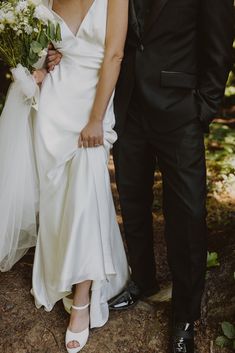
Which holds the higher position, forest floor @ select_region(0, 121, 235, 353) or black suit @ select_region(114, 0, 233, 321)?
black suit @ select_region(114, 0, 233, 321)

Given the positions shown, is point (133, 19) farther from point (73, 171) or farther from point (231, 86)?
point (231, 86)

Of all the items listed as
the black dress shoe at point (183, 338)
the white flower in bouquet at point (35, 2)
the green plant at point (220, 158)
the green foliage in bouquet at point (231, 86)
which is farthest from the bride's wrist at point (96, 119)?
the green foliage in bouquet at point (231, 86)

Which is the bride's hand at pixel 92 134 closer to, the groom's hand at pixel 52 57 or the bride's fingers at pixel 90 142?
the bride's fingers at pixel 90 142

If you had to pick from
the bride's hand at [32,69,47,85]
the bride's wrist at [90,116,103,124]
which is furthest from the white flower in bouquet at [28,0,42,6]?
the bride's wrist at [90,116,103,124]

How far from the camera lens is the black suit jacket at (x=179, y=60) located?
2512mm

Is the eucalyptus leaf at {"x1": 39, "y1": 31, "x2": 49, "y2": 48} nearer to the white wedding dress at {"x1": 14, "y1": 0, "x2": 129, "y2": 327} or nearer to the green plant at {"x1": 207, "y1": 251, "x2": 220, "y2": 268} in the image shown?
the white wedding dress at {"x1": 14, "y1": 0, "x2": 129, "y2": 327}

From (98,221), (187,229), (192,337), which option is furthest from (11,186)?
(192,337)

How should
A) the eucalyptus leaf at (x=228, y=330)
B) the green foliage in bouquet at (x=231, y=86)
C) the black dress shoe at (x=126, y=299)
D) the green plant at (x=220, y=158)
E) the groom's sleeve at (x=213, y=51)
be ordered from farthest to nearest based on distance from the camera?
1. the green foliage in bouquet at (x=231, y=86)
2. the green plant at (x=220, y=158)
3. the black dress shoe at (x=126, y=299)
4. the eucalyptus leaf at (x=228, y=330)
5. the groom's sleeve at (x=213, y=51)

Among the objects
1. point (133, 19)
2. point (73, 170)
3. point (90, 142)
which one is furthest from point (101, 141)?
point (133, 19)

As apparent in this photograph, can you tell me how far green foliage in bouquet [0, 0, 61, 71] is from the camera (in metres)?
2.55

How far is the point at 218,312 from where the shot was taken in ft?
10.0

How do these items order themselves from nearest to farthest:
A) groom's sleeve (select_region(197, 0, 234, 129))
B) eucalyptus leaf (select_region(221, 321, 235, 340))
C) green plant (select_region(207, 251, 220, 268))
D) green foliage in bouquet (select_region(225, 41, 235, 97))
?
groom's sleeve (select_region(197, 0, 234, 129)) → eucalyptus leaf (select_region(221, 321, 235, 340)) → green plant (select_region(207, 251, 220, 268)) → green foliage in bouquet (select_region(225, 41, 235, 97))

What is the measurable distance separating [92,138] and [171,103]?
47 centimetres

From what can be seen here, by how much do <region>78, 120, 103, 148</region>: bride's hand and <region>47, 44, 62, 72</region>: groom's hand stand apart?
1.30 feet
